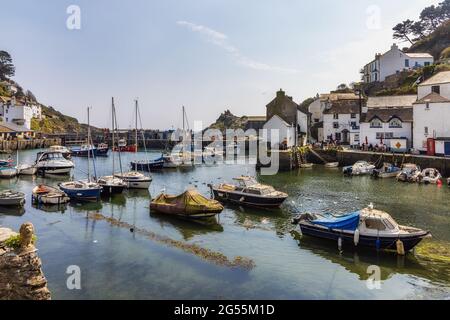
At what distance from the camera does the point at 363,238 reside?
76.3 ft

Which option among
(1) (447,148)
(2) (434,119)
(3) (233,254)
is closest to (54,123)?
(2) (434,119)

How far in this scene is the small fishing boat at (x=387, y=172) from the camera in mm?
51000

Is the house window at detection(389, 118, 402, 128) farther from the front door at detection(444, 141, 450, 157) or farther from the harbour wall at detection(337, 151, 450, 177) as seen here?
the front door at detection(444, 141, 450, 157)

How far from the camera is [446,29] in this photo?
106000mm

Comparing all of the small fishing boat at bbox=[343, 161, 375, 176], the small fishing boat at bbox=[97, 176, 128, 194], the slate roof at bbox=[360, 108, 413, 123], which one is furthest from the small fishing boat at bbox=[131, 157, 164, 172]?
the slate roof at bbox=[360, 108, 413, 123]

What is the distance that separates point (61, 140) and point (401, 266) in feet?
438

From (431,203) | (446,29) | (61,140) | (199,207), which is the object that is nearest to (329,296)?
(199,207)

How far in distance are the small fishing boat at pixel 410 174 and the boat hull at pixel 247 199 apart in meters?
21.9

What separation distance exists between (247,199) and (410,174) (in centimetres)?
2466

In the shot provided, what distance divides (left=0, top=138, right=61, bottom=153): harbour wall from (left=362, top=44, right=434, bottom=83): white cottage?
95.1 metres

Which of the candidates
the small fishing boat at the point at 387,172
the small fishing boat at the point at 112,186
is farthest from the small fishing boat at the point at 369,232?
the small fishing boat at the point at 387,172

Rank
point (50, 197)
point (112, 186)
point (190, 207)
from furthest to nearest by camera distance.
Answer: point (112, 186)
point (50, 197)
point (190, 207)

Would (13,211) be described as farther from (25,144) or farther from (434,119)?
(25,144)
